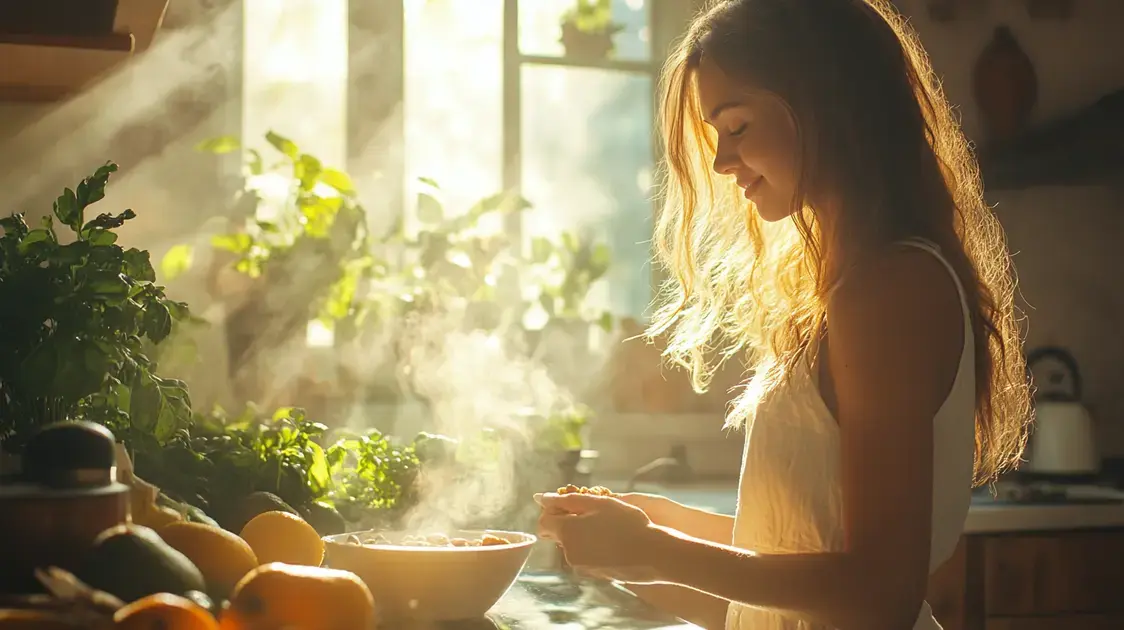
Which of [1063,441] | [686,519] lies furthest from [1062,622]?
[686,519]

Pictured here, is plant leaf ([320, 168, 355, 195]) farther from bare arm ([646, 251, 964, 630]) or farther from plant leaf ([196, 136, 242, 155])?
bare arm ([646, 251, 964, 630])

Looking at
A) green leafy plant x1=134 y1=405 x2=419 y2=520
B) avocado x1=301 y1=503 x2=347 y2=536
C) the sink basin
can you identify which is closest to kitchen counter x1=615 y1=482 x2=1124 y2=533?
the sink basin

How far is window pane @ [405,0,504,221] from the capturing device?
2771 millimetres

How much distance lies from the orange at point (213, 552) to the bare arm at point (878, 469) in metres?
0.37

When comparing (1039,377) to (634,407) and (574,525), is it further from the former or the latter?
(574,525)

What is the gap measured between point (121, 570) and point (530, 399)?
5.54 ft

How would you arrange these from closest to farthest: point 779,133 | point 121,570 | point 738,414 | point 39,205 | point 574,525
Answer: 1. point 121,570
2. point 574,525
3. point 779,133
4. point 738,414
5. point 39,205

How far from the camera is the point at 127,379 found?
104 cm

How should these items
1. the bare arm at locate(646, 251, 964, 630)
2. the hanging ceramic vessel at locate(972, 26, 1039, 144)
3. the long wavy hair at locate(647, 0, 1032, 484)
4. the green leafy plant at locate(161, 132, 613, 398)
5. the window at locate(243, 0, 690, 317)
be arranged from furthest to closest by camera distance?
the hanging ceramic vessel at locate(972, 26, 1039, 144) → the window at locate(243, 0, 690, 317) → the green leafy plant at locate(161, 132, 613, 398) → the long wavy hair at locate(647, 0, 1032, 484) → the bare arm at locate(646, 251, 964, 630)

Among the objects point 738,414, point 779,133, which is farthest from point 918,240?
point 738,414

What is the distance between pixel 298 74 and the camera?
8.73 ft

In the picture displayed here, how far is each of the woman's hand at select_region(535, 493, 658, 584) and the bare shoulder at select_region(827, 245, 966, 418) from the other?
238 millimetres

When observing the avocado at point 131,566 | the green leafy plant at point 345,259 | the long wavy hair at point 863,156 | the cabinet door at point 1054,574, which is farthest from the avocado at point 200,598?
the cabinet door at point 1054,574

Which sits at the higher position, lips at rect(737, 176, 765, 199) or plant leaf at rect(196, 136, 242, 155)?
plant leaf at rect(196, 136, 242, 155)
